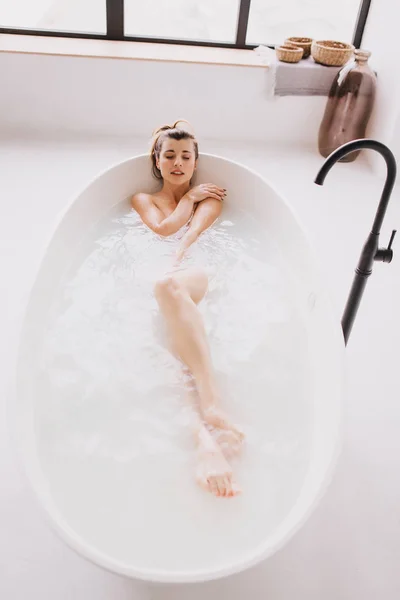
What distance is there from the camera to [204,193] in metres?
2.32

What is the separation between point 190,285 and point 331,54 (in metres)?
2.26

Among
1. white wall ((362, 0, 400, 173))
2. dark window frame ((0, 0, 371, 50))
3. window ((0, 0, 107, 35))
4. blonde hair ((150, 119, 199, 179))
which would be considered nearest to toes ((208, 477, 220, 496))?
blonde hair ((150, 119, 199, 179))

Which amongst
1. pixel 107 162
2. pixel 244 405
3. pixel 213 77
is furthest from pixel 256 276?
pixel 213 77

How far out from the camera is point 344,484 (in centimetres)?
156

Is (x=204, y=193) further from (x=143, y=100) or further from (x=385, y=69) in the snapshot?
(x=385, y=69)

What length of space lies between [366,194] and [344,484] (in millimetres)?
2009

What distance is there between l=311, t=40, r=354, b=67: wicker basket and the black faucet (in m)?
2.37

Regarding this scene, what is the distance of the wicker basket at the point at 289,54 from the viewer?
337 cm

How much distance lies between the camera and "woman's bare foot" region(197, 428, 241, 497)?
1.25 metres

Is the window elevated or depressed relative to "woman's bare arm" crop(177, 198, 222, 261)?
elevated

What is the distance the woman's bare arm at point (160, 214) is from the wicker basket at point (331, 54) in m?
1.71

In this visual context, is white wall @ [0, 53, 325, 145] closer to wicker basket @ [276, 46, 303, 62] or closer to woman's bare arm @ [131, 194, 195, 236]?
wicker basket @ [276, 46, 303, 62]

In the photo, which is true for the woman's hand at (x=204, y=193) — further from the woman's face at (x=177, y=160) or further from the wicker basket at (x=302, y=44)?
the wicker basket at (x=302, y=44)

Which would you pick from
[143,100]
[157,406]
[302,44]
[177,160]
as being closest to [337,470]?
[157,406]
